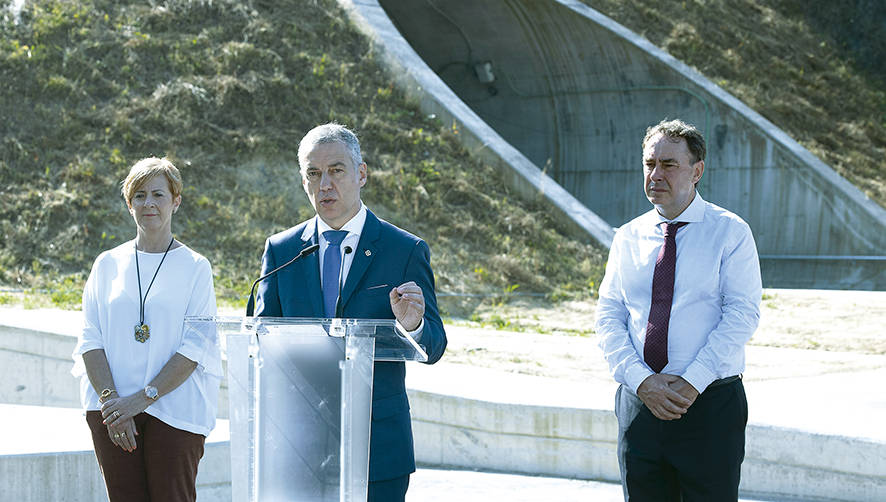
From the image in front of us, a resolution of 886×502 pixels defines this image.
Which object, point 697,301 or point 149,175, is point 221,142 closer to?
point 149,175

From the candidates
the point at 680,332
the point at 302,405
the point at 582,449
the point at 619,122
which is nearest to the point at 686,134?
the point at 680,332

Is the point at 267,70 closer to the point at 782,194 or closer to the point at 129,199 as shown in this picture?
the point at 782,194

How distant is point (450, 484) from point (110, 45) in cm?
1245

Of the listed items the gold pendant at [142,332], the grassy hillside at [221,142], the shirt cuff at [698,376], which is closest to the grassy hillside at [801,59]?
the grassy hillside at [221,142]

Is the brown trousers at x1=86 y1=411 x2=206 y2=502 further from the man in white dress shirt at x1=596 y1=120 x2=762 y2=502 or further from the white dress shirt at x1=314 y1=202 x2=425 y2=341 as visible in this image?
the man in white dress shirt at x1=596 y1=120 x2=762 y2=502

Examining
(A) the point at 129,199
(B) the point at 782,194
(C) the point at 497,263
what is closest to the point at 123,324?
(A) the point at 129,199

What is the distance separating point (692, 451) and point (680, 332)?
15.9 inches

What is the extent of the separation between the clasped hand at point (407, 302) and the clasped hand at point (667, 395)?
3.52 ft

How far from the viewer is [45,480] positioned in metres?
4.42

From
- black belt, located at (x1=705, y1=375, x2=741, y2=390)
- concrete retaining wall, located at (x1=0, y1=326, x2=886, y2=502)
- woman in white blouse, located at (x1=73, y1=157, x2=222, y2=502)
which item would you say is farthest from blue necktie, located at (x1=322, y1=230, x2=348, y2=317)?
concrete retaining wall, located at (x1=0, y1=326, x2=886, y2=502)

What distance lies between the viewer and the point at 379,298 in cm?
272

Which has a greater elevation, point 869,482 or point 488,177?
point 488,177

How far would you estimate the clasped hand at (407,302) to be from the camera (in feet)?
8.01

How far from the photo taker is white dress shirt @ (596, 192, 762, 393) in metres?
3.20
